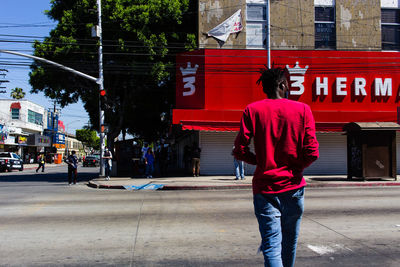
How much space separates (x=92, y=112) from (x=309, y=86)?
16.2m

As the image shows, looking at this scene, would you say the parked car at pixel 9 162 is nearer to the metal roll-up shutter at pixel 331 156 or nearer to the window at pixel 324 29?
the metal roll-up shutter at pixel 331 156

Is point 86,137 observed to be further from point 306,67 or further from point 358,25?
point 358,25

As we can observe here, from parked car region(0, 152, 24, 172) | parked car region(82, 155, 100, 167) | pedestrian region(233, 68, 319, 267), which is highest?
pedestrian region(233, 68, 319, 267)

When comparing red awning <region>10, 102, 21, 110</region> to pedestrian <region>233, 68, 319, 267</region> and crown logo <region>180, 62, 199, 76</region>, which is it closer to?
crown logo <region>180, 62, 199, 76</region>

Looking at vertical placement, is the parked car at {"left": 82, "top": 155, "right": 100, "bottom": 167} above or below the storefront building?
below

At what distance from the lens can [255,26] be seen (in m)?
20.4

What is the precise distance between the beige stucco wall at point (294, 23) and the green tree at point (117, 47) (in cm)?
481

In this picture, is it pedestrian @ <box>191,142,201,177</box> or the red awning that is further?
the red awning

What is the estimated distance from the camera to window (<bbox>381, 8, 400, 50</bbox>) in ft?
68.8

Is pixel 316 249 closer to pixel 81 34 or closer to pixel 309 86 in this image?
pixel 309 86

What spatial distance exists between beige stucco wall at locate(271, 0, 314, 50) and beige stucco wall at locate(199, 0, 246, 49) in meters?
1.94

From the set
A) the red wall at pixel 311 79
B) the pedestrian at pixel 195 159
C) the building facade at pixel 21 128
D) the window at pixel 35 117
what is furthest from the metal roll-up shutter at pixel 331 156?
the window at pixel 35 117

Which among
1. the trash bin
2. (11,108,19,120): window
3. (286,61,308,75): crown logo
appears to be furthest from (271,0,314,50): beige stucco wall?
(11,108,19,120): window

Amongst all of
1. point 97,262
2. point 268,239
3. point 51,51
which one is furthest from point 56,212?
point 51,51
